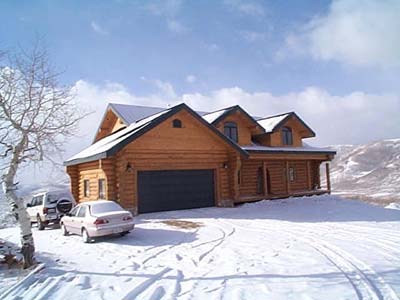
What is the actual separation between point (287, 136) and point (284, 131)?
52 cm

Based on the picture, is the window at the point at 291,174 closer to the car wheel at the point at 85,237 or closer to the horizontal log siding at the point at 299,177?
the horizontal log siding at the point at 299,177

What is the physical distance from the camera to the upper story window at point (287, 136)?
1086 inches

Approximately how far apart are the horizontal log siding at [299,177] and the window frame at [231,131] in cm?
550

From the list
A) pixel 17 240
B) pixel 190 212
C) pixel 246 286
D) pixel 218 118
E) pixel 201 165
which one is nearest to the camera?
pixel 246 286

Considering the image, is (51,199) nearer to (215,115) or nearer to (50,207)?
(50,207)

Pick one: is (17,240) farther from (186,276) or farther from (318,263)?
(318,263)

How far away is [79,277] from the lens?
7422mm

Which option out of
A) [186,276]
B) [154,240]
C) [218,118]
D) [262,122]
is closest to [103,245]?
[154,240]

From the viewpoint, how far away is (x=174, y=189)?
1983 cm

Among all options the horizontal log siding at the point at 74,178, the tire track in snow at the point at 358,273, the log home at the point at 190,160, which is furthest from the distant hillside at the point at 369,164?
the tire track in snow at the point at 358,273

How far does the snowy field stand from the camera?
630 cm

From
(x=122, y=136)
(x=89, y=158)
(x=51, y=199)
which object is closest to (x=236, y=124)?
(x=122, y=136)

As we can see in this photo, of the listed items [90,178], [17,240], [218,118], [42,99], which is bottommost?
[17,240]

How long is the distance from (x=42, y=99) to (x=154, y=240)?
5.51 meters
